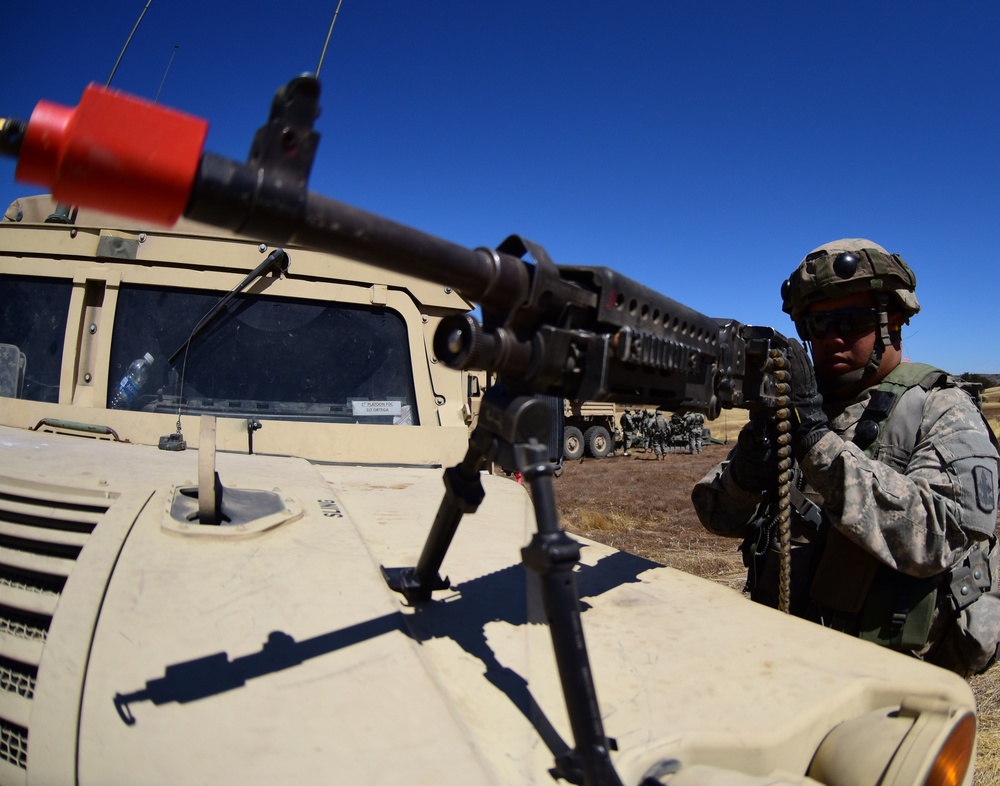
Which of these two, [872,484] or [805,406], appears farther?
[805,406]

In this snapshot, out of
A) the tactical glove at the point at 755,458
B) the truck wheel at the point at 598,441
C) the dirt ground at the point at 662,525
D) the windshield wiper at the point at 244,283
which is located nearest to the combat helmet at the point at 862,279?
the tactical glove at the point at 755,458

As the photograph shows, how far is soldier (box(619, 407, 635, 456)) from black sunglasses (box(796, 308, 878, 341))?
17.6m

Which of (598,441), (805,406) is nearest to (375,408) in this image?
(805,406)

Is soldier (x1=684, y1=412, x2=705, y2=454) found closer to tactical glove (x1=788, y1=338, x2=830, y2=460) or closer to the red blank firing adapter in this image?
tactical glove (x1=788, y1=338, x2=830, y2=460)

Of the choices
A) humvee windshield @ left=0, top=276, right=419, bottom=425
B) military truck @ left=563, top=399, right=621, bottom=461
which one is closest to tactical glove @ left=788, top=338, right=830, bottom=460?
humvee windshield @ left=0, top=276, right=419, bottom=425

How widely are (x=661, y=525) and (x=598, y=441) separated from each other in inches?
425

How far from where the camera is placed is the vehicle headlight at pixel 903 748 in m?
1.14

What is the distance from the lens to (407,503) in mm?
2248

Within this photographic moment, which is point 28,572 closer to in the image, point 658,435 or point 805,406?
point 805,406

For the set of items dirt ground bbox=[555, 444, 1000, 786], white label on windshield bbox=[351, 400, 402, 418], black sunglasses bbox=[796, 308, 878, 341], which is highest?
black sunglasses bbox=[796, 308, 878, 341]

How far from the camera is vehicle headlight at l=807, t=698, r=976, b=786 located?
1144 millimetres

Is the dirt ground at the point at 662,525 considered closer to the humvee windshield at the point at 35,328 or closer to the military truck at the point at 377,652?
Answer: the military truck at the point at 377,652

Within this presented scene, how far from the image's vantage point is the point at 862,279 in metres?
2.53

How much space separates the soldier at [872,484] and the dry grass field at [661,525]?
111 centimetres
